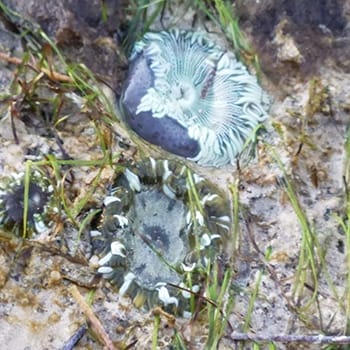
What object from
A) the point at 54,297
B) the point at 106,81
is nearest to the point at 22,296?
the point at 54,297

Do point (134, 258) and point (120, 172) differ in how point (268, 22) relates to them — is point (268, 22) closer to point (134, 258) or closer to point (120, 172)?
point (120, 172)

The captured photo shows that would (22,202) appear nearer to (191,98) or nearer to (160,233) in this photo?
(160,233)

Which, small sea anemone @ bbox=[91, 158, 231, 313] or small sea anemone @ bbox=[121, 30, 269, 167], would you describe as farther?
small sea anemone @ bbox=[121, 30, 269, 167]

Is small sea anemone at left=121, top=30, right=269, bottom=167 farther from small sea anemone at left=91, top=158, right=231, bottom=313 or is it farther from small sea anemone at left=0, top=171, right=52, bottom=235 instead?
small sea anemone at left=0, top=171, right=52, bottom=235

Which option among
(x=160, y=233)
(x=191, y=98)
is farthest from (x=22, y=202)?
(x=191, y=98)

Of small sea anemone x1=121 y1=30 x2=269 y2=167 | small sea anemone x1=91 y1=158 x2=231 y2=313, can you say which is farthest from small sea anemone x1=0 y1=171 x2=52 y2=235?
small sea anemone x1=121 y1=30 x2=269 y2=167

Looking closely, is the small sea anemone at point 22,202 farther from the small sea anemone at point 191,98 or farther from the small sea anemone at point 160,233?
the small sea anemone at point 191,98

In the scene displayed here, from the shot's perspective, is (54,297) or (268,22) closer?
(54,297)
